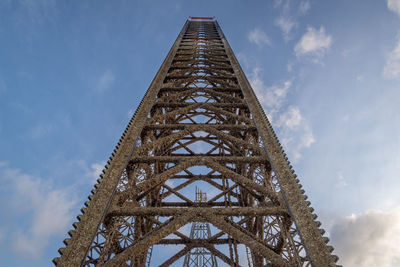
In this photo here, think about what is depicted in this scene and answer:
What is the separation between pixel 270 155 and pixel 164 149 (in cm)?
363

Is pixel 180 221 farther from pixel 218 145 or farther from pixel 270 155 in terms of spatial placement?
pixel 218 145

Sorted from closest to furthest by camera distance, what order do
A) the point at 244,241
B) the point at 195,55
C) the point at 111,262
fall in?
the point at 111,262 < the point at 244,241 < the point at 195,55

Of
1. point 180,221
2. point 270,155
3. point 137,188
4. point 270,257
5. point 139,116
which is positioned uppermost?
point 139,116

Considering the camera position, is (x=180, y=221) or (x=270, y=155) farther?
(x=270, y=155)

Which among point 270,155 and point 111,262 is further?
point 270,155

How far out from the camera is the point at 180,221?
3348 millimetres

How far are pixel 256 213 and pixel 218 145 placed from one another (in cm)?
423

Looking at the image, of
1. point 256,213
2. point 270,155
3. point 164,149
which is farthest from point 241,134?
point 256,213

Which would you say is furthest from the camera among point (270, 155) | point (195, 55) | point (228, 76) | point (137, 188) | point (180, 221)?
point (195, 55)

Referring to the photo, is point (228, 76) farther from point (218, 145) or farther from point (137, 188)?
point (137, 188)

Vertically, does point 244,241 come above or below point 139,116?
below

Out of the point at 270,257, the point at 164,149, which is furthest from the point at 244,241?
the point at 164,149

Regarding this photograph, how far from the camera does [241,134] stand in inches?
300

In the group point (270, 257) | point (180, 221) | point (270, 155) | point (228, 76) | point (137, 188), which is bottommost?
point (270, 257)
